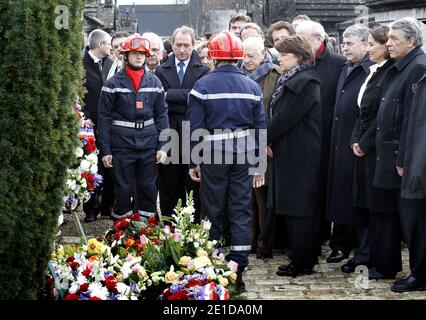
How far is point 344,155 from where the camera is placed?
884 centimetres

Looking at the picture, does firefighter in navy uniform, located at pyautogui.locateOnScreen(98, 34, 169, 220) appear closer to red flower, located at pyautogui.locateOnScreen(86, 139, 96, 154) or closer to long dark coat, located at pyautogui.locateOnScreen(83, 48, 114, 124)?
red flower, located at pyautogui.locateOnScreen(86, 139, 96, 154)

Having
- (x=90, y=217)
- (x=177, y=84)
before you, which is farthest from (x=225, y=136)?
(x=90, y=217)

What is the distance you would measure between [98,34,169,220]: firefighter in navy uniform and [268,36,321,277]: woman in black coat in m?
1.59

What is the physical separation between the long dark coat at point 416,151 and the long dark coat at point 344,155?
1281mm

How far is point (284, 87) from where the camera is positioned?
28.0 ft

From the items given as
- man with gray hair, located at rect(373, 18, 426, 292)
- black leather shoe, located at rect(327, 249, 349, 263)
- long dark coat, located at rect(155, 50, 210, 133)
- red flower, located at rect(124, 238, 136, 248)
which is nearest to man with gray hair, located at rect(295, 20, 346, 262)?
black leather shoe, located at rect(327, 249, 349, 263)

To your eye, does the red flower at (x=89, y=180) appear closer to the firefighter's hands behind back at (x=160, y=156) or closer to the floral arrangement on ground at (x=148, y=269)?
the firefighter's hands behind back at (x=160, y=156)

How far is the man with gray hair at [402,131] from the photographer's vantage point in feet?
25.2

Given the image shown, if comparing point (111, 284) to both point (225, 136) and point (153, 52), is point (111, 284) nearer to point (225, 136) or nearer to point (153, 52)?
point (225, 136)

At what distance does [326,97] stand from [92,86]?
3.41 metres

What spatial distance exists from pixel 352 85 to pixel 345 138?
552 mm

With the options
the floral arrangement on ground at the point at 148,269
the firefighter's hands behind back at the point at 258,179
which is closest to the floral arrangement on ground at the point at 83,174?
the floral arrangement on ground at the point at 148,269
